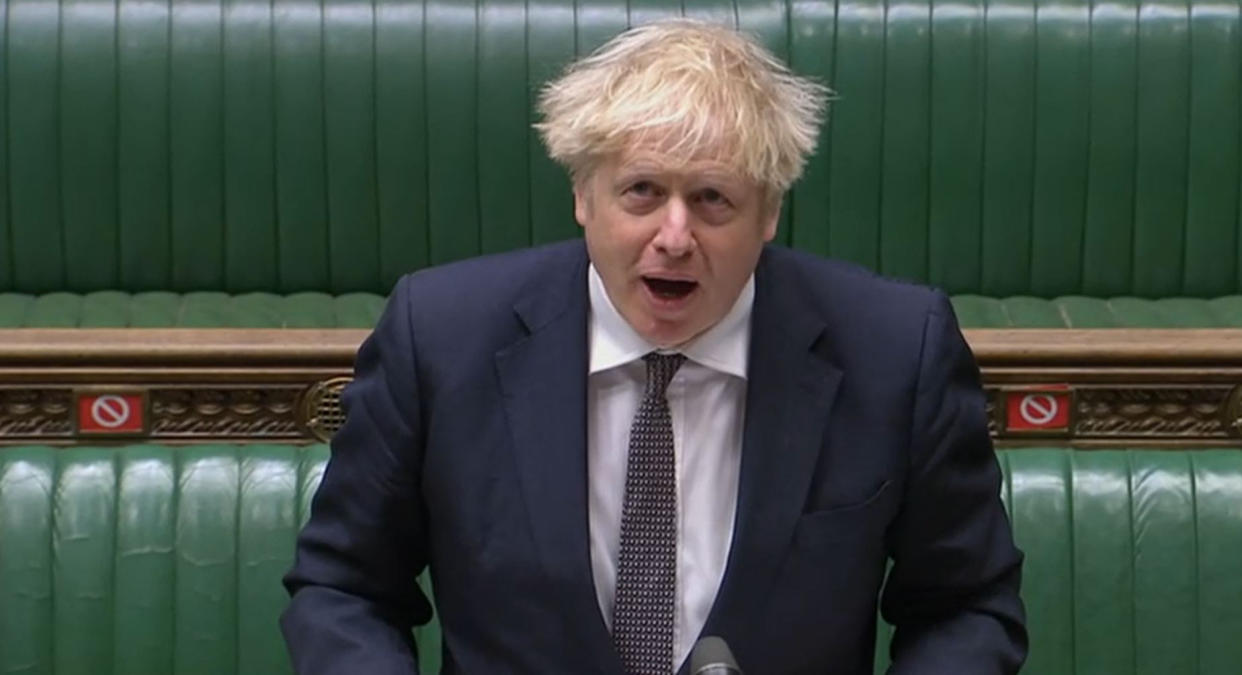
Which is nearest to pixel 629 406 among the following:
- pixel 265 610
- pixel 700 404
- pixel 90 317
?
pixel 700 404

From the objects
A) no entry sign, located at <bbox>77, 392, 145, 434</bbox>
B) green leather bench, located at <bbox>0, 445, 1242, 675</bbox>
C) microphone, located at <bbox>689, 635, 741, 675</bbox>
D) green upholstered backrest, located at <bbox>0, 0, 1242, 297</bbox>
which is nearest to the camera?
microphone, located at <bbox>689, 635, 741, 675</bbox>

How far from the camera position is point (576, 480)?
175cm

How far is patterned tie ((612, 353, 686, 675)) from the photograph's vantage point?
175cm

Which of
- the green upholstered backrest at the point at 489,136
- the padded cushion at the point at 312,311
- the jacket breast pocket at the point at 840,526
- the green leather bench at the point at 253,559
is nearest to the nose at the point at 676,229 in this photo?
the jacket breast pocket at the point at 840,526

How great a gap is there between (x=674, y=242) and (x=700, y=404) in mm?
197

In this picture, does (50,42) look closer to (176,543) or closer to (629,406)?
(176,543)

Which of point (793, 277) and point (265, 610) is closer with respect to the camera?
point (793, 277)

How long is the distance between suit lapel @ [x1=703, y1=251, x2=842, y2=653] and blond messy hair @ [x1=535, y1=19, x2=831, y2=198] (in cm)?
14

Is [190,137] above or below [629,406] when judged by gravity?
above

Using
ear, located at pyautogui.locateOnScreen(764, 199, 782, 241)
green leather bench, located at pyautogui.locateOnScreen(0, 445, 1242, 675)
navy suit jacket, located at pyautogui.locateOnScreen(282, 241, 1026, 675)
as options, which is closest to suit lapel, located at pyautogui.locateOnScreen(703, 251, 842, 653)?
navy suit jacket, located at pyautogui.locateOnScreen(282, 241, 1026, 675)

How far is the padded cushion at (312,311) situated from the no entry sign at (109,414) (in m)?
0.50

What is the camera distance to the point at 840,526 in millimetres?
1768

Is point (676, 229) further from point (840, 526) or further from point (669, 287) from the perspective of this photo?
point (840, 526)

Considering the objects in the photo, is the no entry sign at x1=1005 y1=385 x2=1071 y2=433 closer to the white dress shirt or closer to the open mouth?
the white dress shirt
